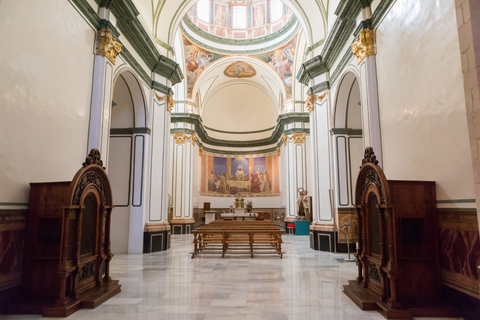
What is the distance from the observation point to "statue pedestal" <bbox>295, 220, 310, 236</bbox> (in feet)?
52.5

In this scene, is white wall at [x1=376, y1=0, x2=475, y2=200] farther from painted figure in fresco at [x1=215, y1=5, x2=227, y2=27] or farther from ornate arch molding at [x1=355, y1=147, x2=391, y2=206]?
painted figure in fresco at [x1=215, y1=5, x2=227, y2=27]

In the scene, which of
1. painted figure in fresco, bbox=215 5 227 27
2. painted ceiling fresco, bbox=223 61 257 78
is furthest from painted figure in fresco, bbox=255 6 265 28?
painted ceiling fresco, bbox=223 61 257 78

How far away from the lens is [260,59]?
1906 centimetres

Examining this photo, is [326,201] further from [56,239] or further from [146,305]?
[56,239]

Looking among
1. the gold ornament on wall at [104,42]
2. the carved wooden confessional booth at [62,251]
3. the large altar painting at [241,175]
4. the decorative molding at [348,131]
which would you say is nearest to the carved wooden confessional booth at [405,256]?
the carved wooden confessional booth at [62,251]

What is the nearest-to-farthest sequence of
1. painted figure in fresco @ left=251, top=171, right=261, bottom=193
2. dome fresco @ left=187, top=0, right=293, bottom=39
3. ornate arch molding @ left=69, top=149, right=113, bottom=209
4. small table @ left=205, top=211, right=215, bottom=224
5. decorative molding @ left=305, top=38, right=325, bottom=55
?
ornate arch molding @ left=69, top=149, right=113, bottom=209, decorative molding @ left=305, top=38, right=325, bottom=55, dome fresco @ left=187, top=0, right=293, bottom=39, small table @ left=205, top=211, right=215, bottom=224, painted figure in fresco @ left=251, top=171, right=261, bottom=193

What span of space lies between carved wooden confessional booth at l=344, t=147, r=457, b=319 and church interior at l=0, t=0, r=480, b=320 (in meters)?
0.02

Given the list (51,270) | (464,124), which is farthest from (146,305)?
(464,124)

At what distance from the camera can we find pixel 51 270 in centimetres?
444

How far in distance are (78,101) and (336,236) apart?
796 centimetres

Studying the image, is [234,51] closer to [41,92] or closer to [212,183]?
[212,183]

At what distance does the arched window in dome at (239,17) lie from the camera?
63.7 feet

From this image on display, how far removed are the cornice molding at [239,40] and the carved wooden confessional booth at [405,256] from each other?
47.8 ft

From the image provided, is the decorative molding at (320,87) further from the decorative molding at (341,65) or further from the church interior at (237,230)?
the decorative molding at (341,65)
